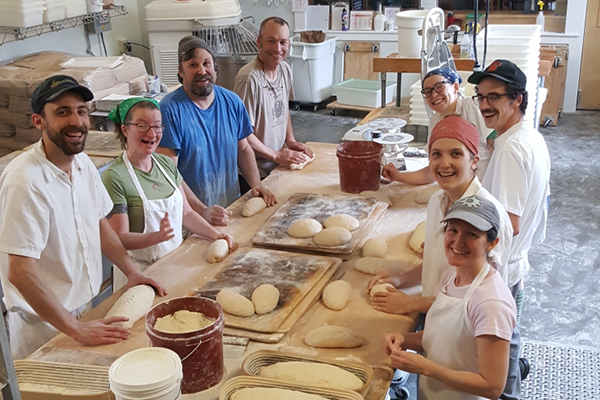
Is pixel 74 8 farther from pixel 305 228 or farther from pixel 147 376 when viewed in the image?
pixel 147 376

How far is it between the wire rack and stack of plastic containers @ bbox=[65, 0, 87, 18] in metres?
1.01

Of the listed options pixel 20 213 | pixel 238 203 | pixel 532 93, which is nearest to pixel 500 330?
pixel 20 213

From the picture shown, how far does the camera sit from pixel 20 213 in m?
1.87

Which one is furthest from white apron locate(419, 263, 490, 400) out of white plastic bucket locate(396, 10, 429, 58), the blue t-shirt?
white plastic bucket locate(396, 10, 429, 58)

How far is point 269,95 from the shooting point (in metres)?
3.52

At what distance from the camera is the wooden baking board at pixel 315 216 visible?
2.34 m

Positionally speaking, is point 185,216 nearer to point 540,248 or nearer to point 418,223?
point 418,223

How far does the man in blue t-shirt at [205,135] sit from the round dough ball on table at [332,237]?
532 millimetres

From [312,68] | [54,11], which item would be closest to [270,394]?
[54,11]

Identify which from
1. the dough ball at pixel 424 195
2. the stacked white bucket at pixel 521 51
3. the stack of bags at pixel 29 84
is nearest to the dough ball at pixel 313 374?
the dough ball at pixel 424 195

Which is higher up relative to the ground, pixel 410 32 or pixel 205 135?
pixel 410 32

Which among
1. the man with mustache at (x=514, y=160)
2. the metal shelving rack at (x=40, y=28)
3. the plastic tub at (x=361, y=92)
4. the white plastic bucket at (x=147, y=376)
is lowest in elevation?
the plastic tub at (x=361, y=92)

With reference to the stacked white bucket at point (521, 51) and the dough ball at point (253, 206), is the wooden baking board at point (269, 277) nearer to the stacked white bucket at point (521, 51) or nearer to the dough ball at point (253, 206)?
the dough ball at point (253, 206)

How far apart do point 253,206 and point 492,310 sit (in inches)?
57.3
